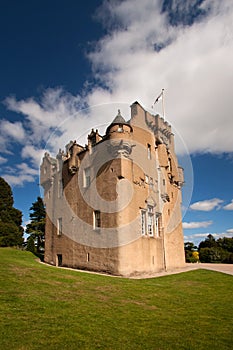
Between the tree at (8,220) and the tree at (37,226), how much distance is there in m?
2.29

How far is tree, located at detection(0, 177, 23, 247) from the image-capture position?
121 ft

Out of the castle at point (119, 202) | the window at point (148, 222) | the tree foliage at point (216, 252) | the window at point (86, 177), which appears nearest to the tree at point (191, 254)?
the tree foliage at point (216, 252)

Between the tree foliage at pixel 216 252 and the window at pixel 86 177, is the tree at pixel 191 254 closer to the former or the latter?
the tree foliage at pixel 216 252

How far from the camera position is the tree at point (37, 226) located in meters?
41.7

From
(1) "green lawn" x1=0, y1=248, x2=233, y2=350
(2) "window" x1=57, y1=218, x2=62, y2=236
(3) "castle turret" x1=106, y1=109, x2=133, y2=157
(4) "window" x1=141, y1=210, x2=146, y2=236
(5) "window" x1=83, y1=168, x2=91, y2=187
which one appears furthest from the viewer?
(2) "window" x1=57, y1=218, x2=62, y2=236

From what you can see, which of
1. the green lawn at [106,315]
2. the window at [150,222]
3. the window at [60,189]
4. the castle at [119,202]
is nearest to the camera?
the green lawn at [106,315]

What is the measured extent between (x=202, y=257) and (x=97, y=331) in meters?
35.4

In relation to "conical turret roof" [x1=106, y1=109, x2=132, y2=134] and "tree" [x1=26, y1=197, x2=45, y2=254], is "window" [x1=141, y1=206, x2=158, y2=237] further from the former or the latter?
"tree" [x1=26, y1=197, x2=45, y2=254]

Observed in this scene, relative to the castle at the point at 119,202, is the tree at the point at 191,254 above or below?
below

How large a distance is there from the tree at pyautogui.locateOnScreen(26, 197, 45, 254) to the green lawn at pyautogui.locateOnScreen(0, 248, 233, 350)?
30392 millimetres

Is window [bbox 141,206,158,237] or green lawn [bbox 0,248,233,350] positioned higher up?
window [bbox 141,206,158,237]

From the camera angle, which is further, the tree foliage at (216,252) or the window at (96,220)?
the tree foliage at (216,252)

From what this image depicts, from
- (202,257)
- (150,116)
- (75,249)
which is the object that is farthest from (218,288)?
(202,257)

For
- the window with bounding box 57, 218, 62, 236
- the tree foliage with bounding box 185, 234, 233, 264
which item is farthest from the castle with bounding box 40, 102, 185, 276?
the tree foliage with bounding box 185, 234, 233, 264
